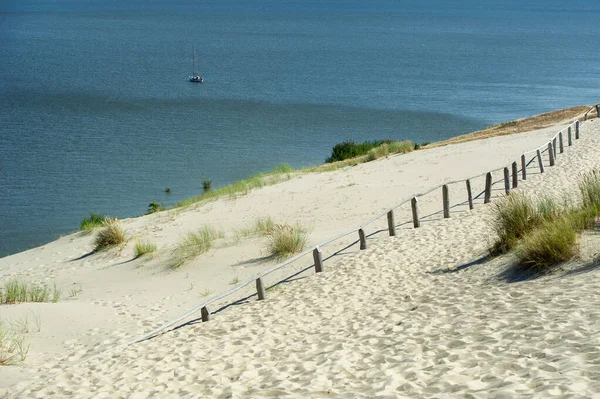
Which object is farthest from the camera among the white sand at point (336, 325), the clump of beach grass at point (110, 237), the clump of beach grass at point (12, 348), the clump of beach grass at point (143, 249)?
the clump of beach grass at point (110, 237)

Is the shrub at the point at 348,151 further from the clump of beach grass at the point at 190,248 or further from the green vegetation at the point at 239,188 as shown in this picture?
the clump of beach grass at the point at 190,248

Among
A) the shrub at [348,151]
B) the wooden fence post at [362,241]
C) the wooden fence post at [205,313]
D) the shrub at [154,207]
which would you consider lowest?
the wooden fence post at [205,313]

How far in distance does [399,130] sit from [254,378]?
42269 mm

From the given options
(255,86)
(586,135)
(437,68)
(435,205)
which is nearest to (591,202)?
(435,205)

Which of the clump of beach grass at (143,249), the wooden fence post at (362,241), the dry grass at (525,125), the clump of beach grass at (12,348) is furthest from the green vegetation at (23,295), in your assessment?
the dry grass at (525,125)

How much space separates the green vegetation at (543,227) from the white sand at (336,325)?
1.28 ft

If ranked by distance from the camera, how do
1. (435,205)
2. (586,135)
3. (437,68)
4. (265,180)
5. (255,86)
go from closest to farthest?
1. (435,205)
2. (265,180)
3. (586,135)
4. (255,86)
5. (437,68)

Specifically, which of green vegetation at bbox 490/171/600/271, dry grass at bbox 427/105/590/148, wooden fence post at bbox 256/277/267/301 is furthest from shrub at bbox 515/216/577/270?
dry grass at bbox 427/105/590/148

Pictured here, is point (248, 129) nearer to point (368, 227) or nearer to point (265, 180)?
point (265, 180)

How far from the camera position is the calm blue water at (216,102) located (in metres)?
33.9

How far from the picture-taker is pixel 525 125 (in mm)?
36750

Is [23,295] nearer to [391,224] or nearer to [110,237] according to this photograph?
[110,237]

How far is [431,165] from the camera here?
89.8ft

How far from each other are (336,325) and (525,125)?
2908cm
